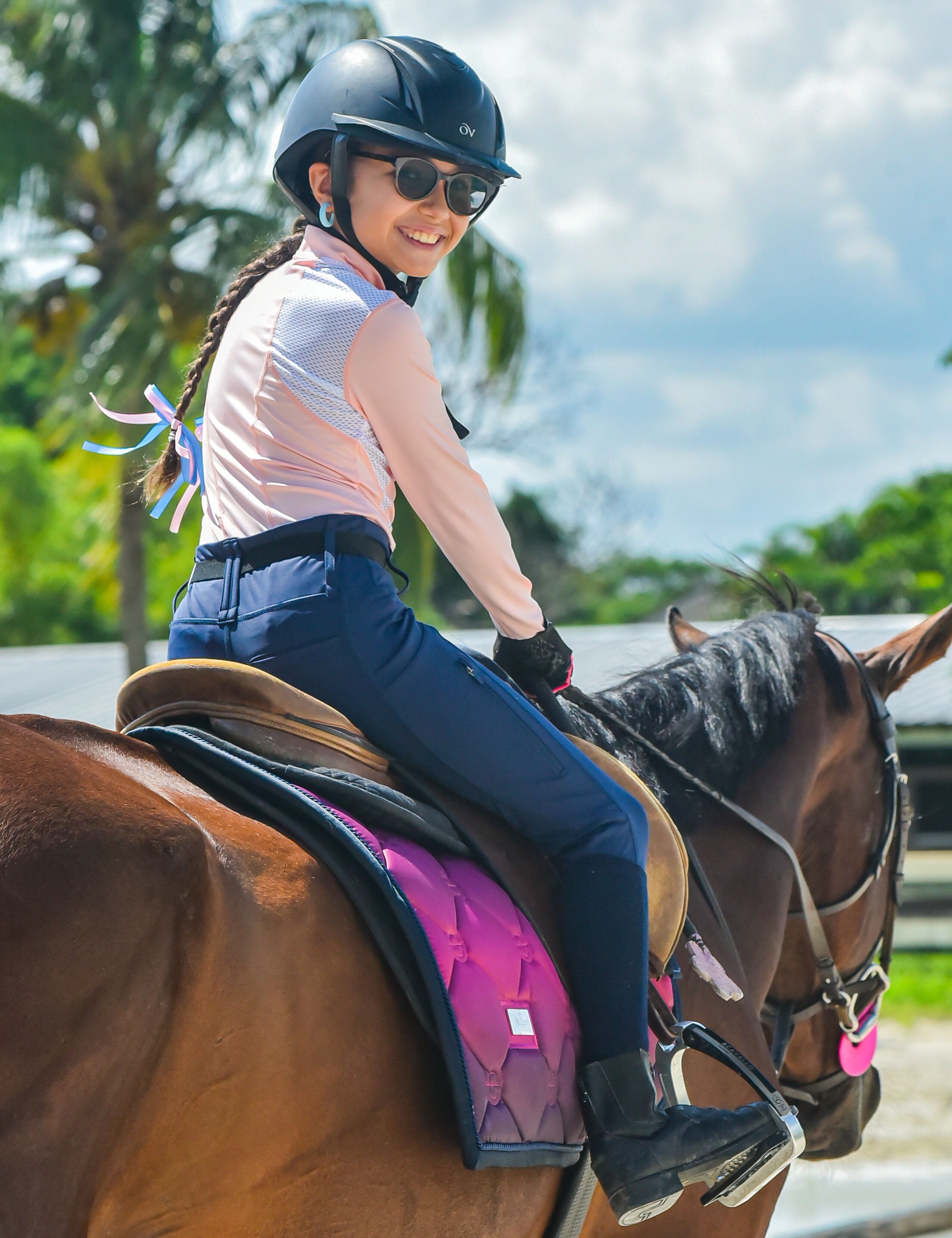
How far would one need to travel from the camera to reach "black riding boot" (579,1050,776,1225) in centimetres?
207

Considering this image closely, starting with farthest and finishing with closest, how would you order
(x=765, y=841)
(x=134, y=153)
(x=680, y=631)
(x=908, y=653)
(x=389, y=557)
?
(x=134, y=153), (x=680, y=631), (x=908, y=653), (x=765, y=841), (x=389, y=557)

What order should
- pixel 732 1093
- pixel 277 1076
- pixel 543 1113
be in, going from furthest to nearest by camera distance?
pixel 732 1093 → pixel 543 1113 → pixel 277 1076

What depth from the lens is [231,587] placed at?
2.16 meters

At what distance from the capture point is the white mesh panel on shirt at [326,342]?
2164mm

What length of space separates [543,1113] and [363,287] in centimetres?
142

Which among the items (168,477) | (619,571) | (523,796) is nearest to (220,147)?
(168,477)

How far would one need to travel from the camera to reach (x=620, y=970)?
217 centimetres

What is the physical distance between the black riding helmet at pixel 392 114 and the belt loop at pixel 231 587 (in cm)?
63

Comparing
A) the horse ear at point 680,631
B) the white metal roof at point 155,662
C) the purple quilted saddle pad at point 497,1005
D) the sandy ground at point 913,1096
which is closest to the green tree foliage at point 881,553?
the white metal roof at point 155,662

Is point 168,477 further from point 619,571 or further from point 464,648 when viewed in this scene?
point 619,571

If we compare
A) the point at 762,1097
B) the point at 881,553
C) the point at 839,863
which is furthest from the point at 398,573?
the point at 881,553

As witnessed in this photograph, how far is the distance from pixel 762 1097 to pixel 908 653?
1.43m

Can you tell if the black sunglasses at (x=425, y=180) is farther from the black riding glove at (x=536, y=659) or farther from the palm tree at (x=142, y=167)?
the palm tree at (x=142, y=167)

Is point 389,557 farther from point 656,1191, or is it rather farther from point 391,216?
point 656,1191
